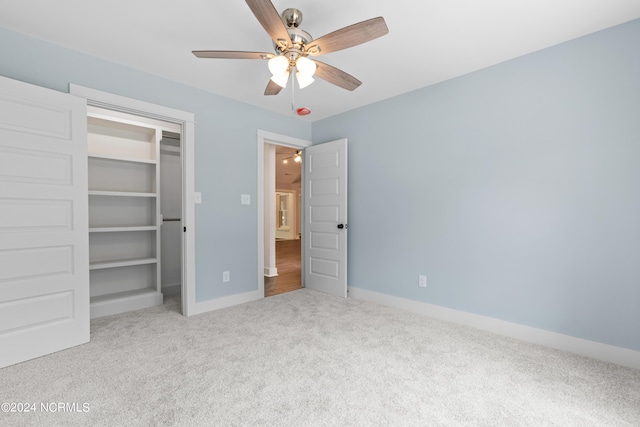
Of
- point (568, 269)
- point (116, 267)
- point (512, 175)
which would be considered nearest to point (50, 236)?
Result: point (116, 267)

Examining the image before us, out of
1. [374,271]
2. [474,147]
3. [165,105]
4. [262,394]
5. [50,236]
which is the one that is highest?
[165,105]

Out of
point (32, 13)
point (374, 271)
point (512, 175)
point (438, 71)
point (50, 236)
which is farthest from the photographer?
point (374, 271)

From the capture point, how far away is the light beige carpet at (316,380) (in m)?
1.58

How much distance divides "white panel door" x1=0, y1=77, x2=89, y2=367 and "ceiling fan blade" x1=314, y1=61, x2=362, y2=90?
6.41ft

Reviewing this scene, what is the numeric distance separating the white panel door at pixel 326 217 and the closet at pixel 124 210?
73.7 inches

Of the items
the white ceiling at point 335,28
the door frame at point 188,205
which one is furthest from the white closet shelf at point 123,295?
the white ceiling at point 335,28

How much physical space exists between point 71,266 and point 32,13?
1.82 m

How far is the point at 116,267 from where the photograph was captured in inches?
133

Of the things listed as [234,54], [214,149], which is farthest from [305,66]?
[214,149]

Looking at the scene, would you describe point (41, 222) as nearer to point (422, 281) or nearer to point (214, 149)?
point (214, 149)

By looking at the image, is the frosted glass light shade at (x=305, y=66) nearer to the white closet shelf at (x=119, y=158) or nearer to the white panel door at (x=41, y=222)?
the white panel door at (x=41, y=222)

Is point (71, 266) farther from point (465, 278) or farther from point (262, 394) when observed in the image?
point (465, 278)

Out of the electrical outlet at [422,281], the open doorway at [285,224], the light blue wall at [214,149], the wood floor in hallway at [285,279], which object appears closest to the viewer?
the light blue wall at [214,149]

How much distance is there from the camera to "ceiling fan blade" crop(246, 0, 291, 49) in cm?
146
